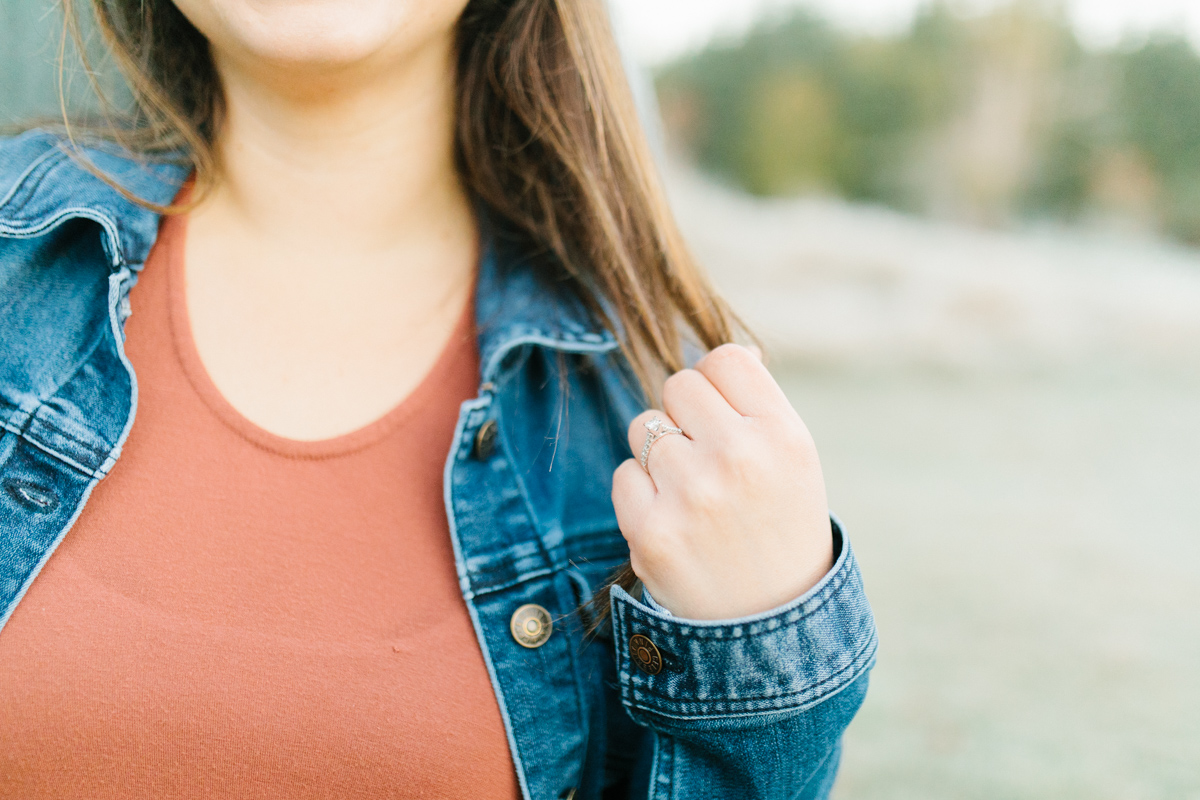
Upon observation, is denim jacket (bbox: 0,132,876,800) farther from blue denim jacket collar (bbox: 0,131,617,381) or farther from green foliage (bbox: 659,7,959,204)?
green foliage (bbox: 659,7,959,204)

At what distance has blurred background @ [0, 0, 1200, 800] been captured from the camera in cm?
235

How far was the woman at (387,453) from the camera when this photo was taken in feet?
2.91

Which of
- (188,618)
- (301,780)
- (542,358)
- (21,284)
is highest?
(21,284)

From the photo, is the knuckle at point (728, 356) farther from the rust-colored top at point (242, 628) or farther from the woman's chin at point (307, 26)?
the woman's chin at point (307, 26)

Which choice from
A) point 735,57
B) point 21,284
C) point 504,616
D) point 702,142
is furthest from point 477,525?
point 735,57

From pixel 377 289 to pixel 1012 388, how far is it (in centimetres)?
478

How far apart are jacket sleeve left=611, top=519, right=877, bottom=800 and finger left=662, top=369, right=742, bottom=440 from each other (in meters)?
0.19

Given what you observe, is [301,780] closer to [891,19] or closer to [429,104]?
[429,104]

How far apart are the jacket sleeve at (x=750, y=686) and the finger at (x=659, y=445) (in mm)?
142

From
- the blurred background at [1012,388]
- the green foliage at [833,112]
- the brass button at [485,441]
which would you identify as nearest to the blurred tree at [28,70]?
the blurred background at [1012,388]

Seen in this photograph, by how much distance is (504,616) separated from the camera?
1.00 meters

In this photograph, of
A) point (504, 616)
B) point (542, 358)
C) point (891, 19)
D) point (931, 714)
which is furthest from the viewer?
point (891, 19)

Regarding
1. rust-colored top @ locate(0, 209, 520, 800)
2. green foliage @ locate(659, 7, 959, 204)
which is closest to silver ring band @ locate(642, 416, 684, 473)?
rust-colored top @ locate(0, 209, 520, 800)

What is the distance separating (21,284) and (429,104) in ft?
1.80
